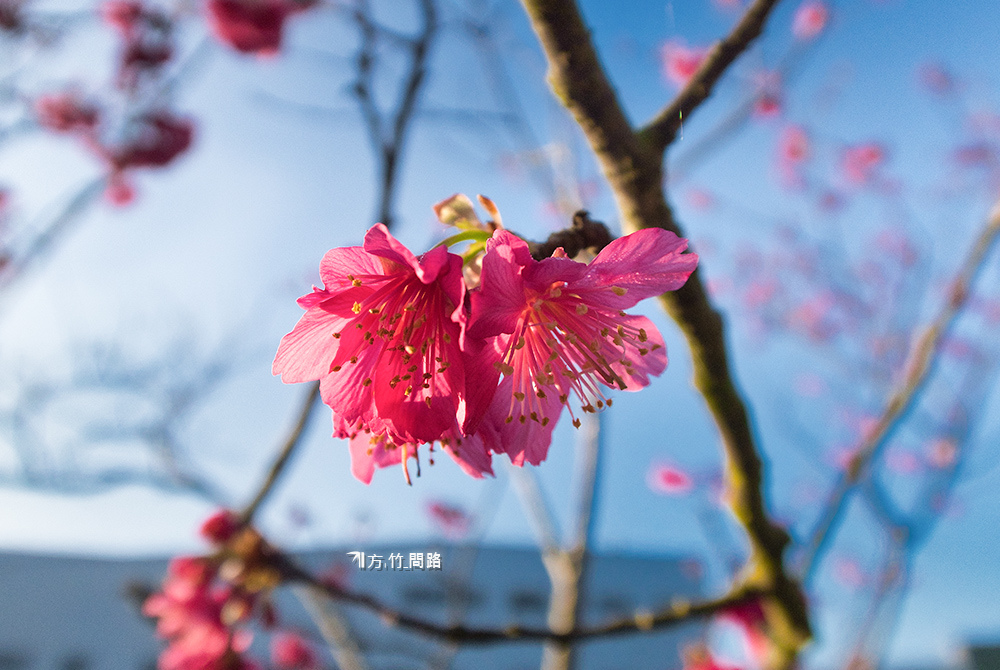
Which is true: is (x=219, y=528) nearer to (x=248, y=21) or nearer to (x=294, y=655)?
(x=294, y=655)

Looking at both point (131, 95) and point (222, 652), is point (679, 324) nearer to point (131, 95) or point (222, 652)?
point (222, 652)

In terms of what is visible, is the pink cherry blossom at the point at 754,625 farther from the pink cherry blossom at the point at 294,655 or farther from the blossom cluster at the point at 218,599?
the pink cherry blossom at the point at 294,655

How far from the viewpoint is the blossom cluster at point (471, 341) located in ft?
1.81

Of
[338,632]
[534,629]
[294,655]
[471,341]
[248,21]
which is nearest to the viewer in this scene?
[471,341]

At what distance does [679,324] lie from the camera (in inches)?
Result: 33.6

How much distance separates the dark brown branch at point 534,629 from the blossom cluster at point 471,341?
618mm

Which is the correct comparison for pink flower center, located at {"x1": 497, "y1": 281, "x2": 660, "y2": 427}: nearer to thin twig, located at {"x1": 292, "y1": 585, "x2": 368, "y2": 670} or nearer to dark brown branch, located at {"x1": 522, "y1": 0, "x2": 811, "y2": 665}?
dark brown branch, located at {"x1": 522, "y1": 0, "x2": 811, "y2": 665}

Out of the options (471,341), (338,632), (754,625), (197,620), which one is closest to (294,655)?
(338,632)

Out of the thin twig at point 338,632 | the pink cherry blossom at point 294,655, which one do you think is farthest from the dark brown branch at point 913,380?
the pink cherry blossom at point 294,655

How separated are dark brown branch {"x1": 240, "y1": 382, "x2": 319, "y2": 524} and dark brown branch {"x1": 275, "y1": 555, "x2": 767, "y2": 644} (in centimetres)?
28

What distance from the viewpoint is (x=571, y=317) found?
0.72 m

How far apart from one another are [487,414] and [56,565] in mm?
11461

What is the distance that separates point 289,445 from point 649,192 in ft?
4.01

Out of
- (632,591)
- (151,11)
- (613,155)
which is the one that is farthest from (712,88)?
(632,591)
